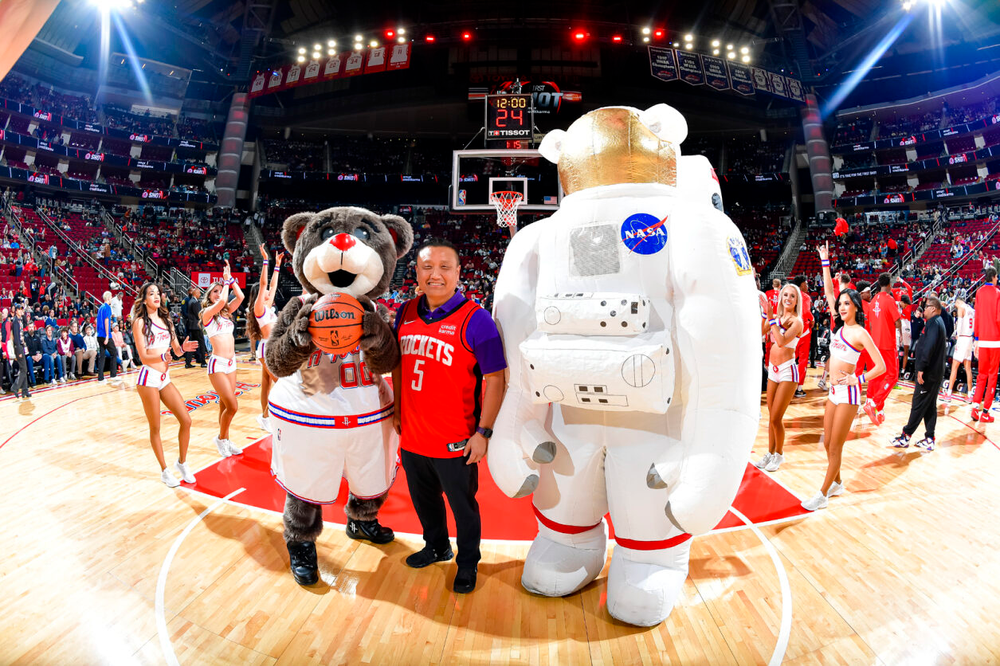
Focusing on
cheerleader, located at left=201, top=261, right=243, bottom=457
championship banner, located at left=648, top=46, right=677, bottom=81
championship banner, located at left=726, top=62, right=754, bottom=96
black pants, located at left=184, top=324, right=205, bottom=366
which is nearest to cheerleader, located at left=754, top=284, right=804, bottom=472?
cheerleader, located at left=201, top=261, right=243, bottom=457

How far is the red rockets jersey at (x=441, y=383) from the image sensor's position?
8.14 feet

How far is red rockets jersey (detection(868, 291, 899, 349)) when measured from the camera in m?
6.12

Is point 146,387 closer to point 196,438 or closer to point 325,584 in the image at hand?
point 196,438

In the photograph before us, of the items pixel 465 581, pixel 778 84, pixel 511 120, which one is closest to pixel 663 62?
pixel 778 84

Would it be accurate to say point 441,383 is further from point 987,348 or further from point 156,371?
point 987,348

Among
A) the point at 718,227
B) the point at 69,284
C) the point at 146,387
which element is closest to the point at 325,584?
the point at 146,387

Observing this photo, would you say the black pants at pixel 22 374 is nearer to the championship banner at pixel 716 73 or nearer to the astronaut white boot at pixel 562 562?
the astronaut white boot at pixel 562 562

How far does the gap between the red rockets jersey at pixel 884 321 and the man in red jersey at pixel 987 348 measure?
3.55 ft

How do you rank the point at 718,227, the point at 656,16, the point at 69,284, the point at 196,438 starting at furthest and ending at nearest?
the point at 656,16, the point at 69,284, the point at 196,438, the point at 718,227

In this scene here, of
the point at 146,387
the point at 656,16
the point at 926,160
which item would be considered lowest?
the point at 146,387

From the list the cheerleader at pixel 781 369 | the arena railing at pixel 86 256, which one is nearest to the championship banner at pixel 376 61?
the arena railing at pixel 86 256

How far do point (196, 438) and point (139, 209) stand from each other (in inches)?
824

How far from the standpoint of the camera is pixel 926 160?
21594mm

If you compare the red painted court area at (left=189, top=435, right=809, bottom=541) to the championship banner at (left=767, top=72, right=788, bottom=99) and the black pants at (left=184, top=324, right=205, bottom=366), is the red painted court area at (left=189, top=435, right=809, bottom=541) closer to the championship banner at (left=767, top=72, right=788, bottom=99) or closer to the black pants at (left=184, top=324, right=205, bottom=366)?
the black pants at (left=184, top=324, right=205, bottom=366)
